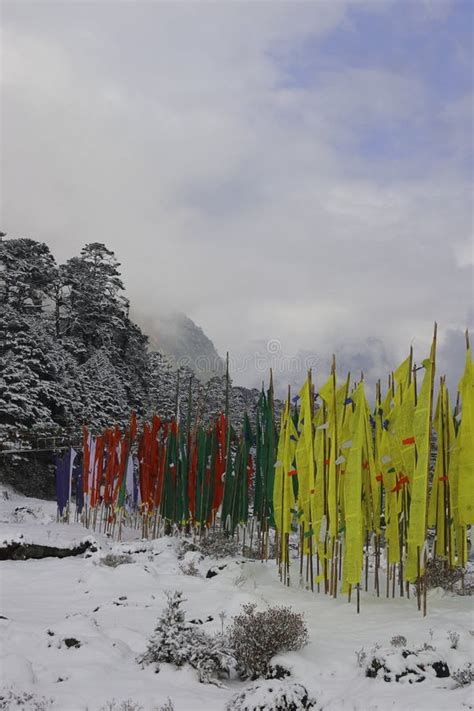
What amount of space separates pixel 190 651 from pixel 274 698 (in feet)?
4.89

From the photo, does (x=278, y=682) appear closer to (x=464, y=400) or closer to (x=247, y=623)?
(x=247, y=623)

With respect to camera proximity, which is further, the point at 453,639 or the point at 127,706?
the point at 453,639

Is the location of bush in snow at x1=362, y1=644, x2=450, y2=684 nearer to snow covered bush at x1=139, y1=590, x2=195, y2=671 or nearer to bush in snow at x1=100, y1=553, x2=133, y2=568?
snow covered bush at x1=139, y1=590, x2=195, y2=671

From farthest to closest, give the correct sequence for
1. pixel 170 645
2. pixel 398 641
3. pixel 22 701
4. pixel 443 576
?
pixel 443 576
pixel 398 641
pixel 170 645
pixel 22 701

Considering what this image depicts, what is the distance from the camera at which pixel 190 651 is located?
630 cm

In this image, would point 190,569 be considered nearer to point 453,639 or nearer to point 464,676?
point 453,639

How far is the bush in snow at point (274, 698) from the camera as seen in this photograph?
504cm

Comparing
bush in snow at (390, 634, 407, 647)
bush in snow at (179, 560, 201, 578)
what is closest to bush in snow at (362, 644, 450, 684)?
bush in snow at (390, 634, 407, 647)

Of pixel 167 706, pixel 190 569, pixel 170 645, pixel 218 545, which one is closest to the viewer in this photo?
pixel 167 706

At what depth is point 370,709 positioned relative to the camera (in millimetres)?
4914

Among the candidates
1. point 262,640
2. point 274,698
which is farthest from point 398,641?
point 274,698

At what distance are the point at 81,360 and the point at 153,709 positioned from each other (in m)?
35.3

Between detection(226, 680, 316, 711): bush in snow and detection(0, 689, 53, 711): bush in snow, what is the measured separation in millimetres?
1559

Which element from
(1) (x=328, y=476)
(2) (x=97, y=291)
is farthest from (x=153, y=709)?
(2) (x=97, y=291)
